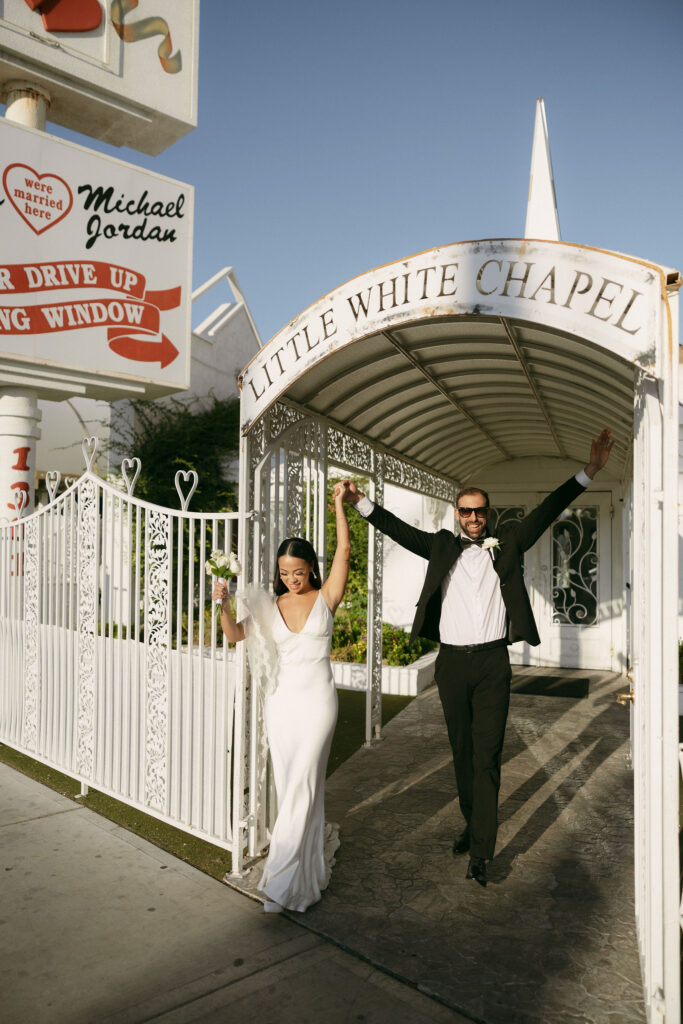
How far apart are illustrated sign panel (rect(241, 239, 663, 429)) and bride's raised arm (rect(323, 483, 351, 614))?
30.0 inches

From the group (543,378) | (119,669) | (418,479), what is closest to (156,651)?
(119,669)

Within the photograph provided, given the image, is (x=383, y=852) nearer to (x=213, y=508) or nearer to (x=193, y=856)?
(x=193, y=856)

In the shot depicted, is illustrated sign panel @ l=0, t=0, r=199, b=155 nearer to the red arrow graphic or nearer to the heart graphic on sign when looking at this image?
the heart graphic on sign

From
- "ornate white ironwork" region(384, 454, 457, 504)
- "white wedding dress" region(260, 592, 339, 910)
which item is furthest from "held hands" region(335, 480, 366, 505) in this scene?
"ornate white ironwork" region(384, 454, 457, 504)

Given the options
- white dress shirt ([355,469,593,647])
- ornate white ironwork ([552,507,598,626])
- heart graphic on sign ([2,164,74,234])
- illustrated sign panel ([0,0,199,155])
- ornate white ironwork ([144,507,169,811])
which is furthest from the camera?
ornate white ironwork ([552,507,598,626])

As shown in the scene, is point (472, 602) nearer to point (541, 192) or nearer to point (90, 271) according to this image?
point (90, 271)

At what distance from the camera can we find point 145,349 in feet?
35.8

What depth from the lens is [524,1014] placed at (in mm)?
2723

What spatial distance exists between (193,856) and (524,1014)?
2.18 metres

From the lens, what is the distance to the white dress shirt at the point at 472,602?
12.9ft

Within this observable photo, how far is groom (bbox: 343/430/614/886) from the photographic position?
3.77 meters

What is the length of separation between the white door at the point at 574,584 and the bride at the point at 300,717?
790 centimetres

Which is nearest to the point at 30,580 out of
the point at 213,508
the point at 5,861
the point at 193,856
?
the point at 5,861

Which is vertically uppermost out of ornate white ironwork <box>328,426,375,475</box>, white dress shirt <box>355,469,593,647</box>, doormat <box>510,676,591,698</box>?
ornate white ironwork <box>328,426,375,475</box>
